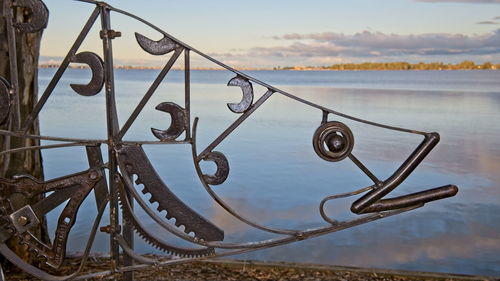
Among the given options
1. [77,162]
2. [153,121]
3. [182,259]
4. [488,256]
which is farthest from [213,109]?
[182,259]

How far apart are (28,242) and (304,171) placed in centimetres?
348

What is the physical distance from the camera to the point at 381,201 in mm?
2057

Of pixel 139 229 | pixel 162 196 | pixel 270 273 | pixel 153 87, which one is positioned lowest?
pixel 270 273

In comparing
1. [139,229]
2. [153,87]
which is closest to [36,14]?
[153,87]

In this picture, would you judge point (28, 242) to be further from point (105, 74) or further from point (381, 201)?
point (381, 201)

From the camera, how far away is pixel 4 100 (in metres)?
1.92

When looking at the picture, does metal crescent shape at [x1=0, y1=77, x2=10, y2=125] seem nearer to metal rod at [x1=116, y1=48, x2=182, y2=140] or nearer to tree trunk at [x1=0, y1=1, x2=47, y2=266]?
metal rod at [x1=116, y1=48, x2=182, y2=140]

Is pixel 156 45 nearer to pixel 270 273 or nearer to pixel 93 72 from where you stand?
pixel 93 72

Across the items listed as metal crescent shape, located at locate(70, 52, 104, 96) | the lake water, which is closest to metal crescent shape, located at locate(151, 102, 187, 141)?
metal crescent shape, located at locate(70, 52, 104, 96)

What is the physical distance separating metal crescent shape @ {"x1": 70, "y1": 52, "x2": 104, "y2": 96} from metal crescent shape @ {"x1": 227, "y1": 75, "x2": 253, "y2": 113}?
0.43 m

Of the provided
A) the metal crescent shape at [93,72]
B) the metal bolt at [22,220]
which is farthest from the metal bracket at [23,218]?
the metal crescent shape at [93,72]

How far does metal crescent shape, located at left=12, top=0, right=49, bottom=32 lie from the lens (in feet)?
6.15

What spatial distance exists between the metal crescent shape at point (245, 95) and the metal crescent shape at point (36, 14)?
634 mm

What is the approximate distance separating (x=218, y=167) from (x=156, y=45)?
459 mm
